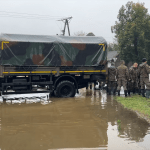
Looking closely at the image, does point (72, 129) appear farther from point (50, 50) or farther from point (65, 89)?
point (50, 50)

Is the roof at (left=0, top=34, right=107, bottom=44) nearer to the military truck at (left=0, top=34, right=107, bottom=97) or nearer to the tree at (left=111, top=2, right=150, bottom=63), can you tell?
the military truck at (left=0, top=34, right=107, bottom=97)

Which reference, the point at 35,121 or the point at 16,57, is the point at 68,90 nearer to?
the point at 16,57

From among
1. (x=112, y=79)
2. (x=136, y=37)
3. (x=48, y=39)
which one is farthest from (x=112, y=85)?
(x=136, y=37)

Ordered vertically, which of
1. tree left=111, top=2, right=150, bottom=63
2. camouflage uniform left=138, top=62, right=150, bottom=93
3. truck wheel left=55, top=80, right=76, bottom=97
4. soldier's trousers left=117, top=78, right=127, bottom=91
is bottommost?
truck wheel left=55, top=80, right=76, bottom=97

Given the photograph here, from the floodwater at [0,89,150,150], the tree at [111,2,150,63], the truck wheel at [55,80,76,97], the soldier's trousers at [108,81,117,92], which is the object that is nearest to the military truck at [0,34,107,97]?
the truck wheel at [55,80,76,97]

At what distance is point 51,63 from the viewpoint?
11.5 metres

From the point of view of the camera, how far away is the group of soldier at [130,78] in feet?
35.6

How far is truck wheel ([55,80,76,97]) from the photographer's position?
1176 cm

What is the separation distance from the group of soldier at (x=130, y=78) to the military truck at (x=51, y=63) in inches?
20.9

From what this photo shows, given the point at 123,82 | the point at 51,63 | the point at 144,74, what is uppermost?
the point at 51,63

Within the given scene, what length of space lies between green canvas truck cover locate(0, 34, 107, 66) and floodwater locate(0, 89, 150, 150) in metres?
3.04

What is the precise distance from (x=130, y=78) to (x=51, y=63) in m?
4.04

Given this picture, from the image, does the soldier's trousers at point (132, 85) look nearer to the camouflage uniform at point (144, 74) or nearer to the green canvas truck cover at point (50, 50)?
the camouflage uniform at point (144, 74)

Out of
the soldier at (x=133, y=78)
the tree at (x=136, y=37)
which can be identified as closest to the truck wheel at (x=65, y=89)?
the soldier at (x=133, y=78)
